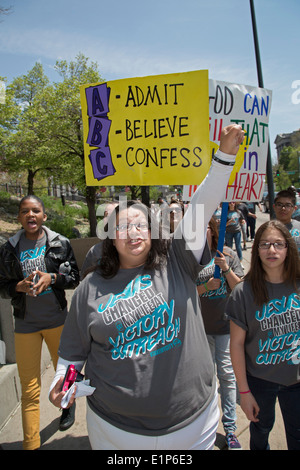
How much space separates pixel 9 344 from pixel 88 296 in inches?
88.7

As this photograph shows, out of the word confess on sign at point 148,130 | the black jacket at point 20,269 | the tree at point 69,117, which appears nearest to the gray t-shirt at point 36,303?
the black jacket at point 20,269

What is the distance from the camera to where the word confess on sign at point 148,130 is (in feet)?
7.91

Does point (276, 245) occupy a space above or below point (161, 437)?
above

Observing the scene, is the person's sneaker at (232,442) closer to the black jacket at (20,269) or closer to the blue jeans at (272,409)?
the blue jeans at (272,409)

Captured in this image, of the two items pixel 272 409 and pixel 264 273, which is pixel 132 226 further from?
pixel 272 409

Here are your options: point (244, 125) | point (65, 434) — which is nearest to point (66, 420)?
point (65, 434)

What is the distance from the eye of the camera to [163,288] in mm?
1638

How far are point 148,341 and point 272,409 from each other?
113 cm

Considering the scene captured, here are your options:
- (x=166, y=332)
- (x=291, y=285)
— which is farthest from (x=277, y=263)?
(x=166, y=332)

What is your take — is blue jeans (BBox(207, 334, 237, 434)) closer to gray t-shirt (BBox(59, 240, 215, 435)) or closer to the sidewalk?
the sidewalk

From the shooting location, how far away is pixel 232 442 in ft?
8.33

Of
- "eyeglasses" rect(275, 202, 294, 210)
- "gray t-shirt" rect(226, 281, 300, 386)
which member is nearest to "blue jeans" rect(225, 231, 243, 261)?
"eyeglasses" rect(275, 202, 294, 210)

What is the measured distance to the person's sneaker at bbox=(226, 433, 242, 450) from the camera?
252 centimetres

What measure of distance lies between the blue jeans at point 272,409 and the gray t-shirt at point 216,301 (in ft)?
2.37
